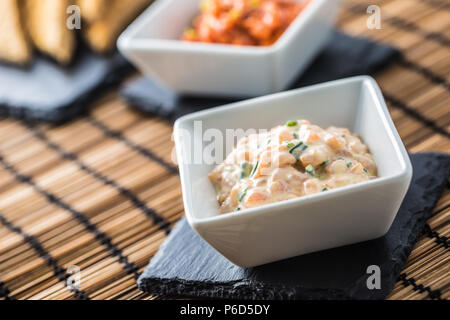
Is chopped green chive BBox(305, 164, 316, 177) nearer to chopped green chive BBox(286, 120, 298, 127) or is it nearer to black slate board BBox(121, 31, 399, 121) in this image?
chopped green chive BBox(286, 120, 298, 127)

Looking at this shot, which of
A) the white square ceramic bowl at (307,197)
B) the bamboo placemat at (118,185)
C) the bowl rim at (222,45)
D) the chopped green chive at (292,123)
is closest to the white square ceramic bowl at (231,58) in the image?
the bowl rim at (222,45)

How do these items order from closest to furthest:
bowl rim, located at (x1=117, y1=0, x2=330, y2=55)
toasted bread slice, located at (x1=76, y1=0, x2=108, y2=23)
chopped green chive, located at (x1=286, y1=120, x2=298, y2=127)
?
1. chopped green chive, located at (x1=286, y1=120, x2=298, y2=127)
2. bowl rim, located at (x1=117, y1=0, x2=330, y2=55)
3. toasted bread slice, located at (x1=76, y1=0, x2=108, y2=23)

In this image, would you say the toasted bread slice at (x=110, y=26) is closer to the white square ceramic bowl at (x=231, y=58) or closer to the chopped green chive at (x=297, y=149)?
the white square ceramic bowl at (x=231, y=58)

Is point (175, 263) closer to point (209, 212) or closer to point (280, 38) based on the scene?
point (209, 212)

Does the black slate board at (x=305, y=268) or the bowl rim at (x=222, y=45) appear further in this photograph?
the bowl rim at (x=222, y=45)

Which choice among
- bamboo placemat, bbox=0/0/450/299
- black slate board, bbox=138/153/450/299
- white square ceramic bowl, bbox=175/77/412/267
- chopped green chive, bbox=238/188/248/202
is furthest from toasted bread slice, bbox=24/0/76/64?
chopped green chive, bbox=238/188/248/202
